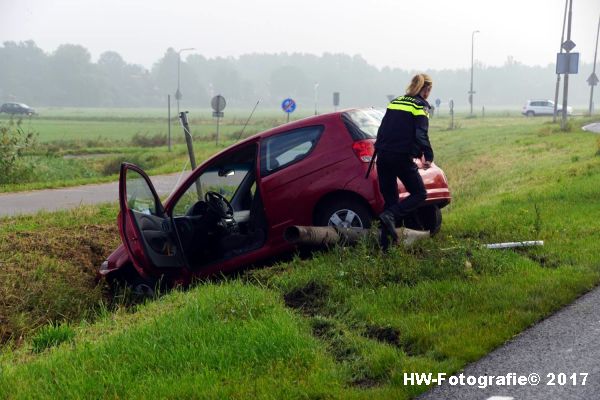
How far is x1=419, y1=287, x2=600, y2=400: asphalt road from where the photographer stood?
4492 millimetres

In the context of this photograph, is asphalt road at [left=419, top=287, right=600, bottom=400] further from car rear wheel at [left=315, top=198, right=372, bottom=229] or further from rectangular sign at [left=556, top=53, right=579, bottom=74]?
rectangular sign at [left=556, top=53, right=579, bottom=74]

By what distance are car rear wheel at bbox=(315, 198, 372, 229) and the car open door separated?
169cm

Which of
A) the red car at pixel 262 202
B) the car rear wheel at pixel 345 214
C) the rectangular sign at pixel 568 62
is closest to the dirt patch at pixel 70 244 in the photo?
the red car at pixel 262 202

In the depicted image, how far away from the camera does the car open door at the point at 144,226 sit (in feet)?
27.8

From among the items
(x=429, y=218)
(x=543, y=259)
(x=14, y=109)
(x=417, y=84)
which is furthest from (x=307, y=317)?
(x=14, y=109)

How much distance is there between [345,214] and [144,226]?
85.3 inches

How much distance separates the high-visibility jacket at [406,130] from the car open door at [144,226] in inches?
104

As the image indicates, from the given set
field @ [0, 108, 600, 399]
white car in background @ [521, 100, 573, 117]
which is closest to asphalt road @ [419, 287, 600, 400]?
field @ [0, 108, 600, 399]

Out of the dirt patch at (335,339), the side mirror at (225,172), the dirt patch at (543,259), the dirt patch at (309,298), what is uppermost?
the side mirror at (225,172)

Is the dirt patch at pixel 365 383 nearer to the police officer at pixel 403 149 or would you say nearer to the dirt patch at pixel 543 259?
the police officer at pixel 403 149

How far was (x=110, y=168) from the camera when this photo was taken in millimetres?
29891

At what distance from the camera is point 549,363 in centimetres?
493

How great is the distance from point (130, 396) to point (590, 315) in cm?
334

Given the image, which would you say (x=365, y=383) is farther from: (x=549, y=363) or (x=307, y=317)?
(x=307, y=317)
